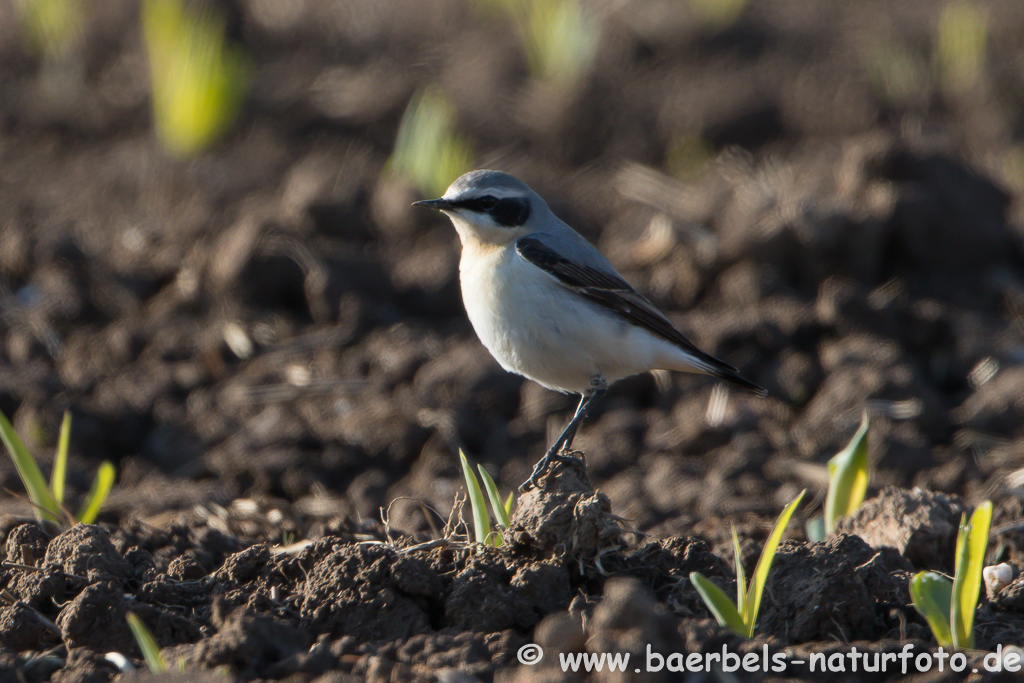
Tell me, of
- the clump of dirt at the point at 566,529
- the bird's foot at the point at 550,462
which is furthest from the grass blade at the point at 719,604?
the bird's foot at the point at 550,462

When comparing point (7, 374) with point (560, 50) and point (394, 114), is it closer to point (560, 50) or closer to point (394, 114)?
point (394, 114)

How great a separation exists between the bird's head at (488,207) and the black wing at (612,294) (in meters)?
0.15

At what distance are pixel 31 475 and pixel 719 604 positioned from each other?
9.07 feet

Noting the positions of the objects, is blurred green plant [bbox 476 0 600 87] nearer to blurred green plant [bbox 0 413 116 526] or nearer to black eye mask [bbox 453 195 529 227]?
black eye mask [bbox 453 195 529 227]

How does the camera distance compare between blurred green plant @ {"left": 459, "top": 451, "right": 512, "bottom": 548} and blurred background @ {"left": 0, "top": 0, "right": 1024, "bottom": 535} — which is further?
blurred background @ {"left": 0, "top": 0, "right": 1024, "bottom": 535}

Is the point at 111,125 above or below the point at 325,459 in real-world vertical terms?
above

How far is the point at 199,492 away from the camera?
562cm

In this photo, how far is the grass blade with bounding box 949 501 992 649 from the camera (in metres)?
3.25

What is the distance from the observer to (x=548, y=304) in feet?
16.8

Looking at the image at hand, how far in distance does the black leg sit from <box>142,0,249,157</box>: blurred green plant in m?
5.00

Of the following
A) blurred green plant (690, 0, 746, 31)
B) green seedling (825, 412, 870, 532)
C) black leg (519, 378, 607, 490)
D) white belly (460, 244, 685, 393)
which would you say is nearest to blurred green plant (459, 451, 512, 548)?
black leg (519, 378, 607, 490)

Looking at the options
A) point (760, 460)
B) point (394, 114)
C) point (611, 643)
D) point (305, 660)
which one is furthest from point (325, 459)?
A: point (394, 114)

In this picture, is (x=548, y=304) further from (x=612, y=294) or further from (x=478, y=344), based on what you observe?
(x=478, y=344)

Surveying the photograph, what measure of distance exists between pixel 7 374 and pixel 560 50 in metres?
5.39
